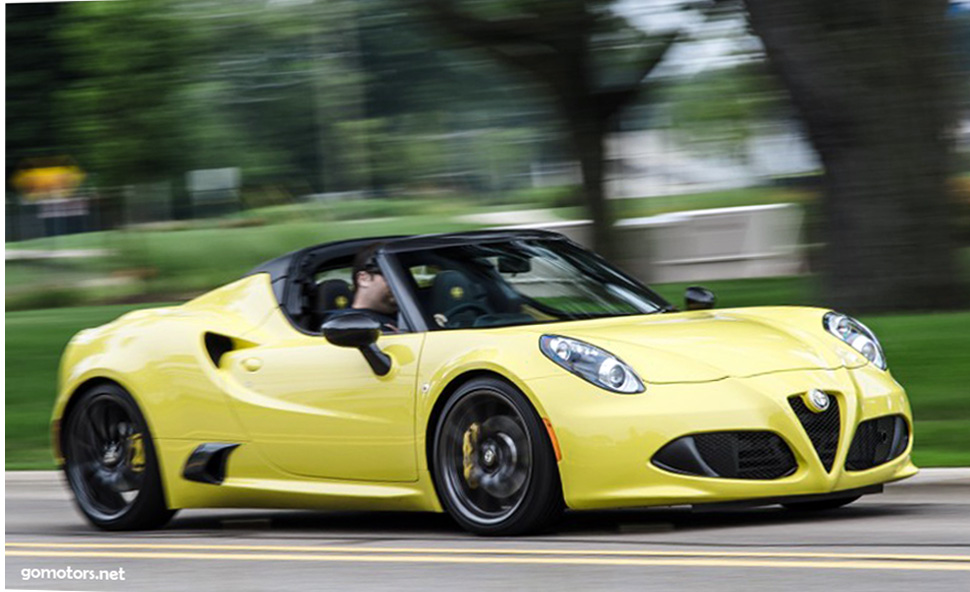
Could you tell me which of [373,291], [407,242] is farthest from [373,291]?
[407,242]

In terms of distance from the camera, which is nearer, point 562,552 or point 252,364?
point 562,552

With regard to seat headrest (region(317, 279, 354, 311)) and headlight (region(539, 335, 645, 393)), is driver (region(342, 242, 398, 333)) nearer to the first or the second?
seat headrest (region(317, 279, 354, 311))

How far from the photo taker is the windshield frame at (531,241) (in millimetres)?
7586

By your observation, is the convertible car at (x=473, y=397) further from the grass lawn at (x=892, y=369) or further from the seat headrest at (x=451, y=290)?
the grass lawn at (x=892, y=369)

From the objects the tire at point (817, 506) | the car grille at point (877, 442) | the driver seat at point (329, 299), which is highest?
the driver seat at point (329, 299)

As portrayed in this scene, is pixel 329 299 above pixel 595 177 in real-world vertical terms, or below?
above

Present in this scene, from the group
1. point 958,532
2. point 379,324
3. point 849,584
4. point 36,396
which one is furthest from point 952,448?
point 36,396

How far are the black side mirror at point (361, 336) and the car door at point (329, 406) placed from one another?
0.04 metres

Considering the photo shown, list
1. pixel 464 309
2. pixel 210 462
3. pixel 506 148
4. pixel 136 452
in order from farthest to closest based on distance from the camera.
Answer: pixel 506 148 < pixel 136 452 < pixel 210 462 < pixel 464 309

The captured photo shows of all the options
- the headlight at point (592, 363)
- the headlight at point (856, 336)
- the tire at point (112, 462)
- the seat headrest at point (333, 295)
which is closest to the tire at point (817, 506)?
the headlight at point (856, 336)

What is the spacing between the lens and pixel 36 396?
15695mm

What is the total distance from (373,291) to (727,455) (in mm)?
1973

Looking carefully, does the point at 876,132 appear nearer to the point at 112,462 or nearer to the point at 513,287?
the point at 513,287

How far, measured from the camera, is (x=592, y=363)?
679cm
